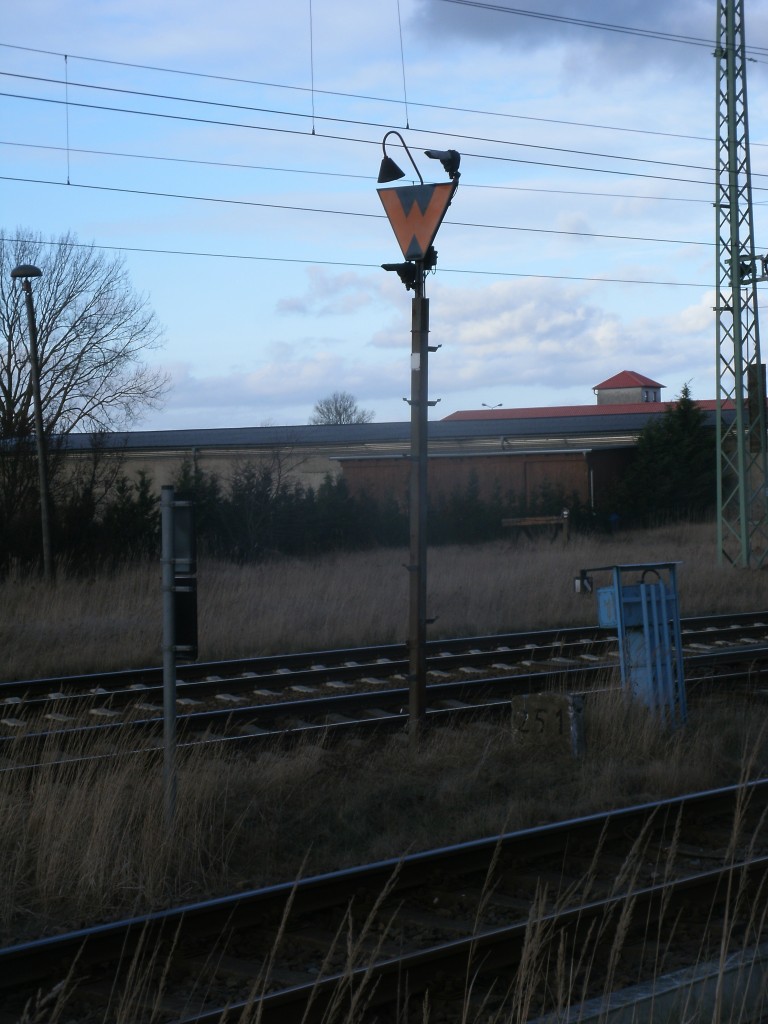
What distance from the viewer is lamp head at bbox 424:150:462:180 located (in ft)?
31.3

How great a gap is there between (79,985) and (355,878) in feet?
5.26

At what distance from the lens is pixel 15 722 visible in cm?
1065

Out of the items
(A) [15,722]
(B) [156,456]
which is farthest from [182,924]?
(B) [156,456]

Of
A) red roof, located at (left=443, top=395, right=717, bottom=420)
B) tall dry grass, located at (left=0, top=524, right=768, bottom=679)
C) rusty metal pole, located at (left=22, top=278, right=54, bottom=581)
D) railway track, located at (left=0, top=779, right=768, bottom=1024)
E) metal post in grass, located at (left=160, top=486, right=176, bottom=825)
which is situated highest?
red roof, located at (left=443, top=395, right=717, bottom=420)

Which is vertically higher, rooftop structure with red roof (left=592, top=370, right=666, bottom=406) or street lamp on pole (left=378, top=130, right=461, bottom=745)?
rooftop structure with red roof (left=592, top=370, right=666, bottom=406)

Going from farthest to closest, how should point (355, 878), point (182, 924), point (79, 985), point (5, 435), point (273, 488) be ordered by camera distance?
point (273, 488)
point (5, 435)
point (355, 878)
point (182, 924)
point (79, 985)

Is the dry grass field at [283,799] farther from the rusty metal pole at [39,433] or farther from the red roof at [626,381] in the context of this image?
the red roof at [626,381]

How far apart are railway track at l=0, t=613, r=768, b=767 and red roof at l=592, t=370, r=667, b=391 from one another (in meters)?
90.0

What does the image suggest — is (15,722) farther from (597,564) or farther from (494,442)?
(494,442)

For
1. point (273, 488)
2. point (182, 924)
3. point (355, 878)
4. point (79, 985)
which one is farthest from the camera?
point (273, 488)

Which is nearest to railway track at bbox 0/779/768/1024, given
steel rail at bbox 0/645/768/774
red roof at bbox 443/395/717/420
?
steel rail at bbox 0/645/768/774

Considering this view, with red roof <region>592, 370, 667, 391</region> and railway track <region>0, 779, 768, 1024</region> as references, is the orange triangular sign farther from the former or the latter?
red roof <region>592, 370, 667, 391</region>

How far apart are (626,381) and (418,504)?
99058 mm

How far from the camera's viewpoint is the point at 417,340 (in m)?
10.2
